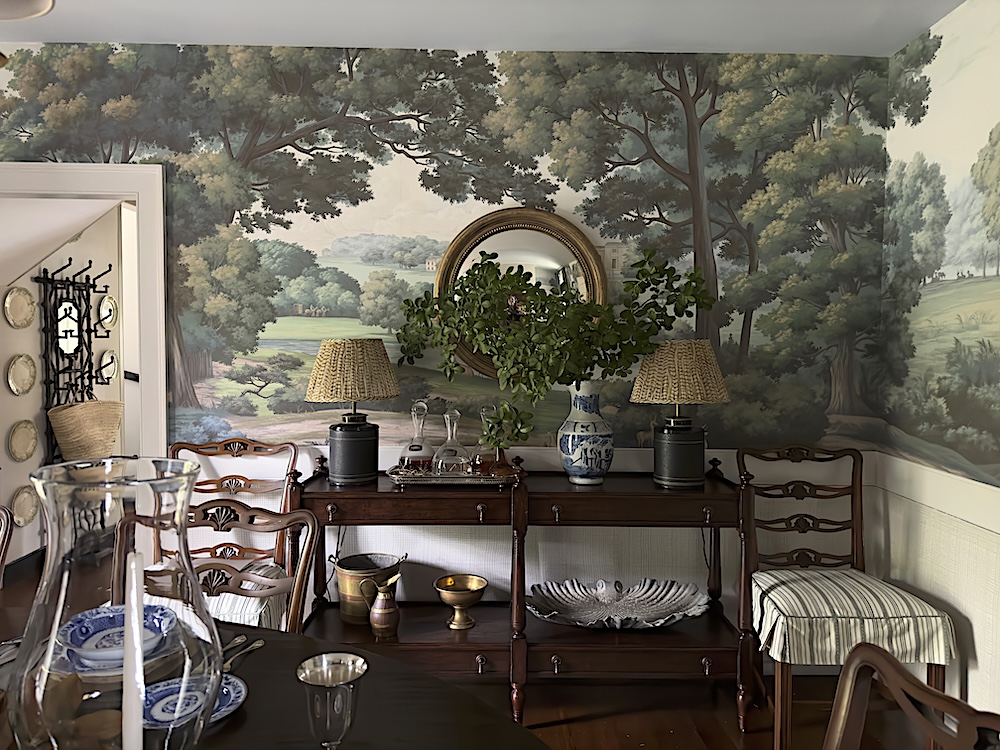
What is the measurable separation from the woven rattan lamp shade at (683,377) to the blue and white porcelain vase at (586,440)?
18cm

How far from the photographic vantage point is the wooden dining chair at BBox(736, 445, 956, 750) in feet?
8.53

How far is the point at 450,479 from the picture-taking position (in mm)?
2973

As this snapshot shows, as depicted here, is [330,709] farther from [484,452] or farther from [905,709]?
[484,452]

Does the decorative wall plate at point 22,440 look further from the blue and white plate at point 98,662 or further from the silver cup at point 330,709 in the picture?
the blue and white plate at point 98,662

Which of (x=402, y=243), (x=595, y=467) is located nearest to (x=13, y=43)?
(x=402, y=243)

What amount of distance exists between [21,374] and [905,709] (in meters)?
5.07

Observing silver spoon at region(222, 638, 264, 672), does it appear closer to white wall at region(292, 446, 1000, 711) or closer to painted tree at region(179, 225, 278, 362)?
white wall at region(292, 446, 1000, 711)

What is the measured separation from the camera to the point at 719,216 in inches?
131

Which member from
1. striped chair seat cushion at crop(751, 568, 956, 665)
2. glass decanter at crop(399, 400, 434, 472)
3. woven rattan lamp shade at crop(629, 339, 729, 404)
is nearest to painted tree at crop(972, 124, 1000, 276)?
woven rattan lamp shade at crop(629, 339, 729, 404)

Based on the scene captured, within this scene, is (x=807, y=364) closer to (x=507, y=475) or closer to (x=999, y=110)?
(x=999, y=110)

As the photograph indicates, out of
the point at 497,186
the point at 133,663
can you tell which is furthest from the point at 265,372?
the point at 133,663

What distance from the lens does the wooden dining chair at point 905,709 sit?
952mm

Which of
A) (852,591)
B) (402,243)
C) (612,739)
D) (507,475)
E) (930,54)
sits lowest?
(612,739)

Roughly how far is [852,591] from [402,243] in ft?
7.04
